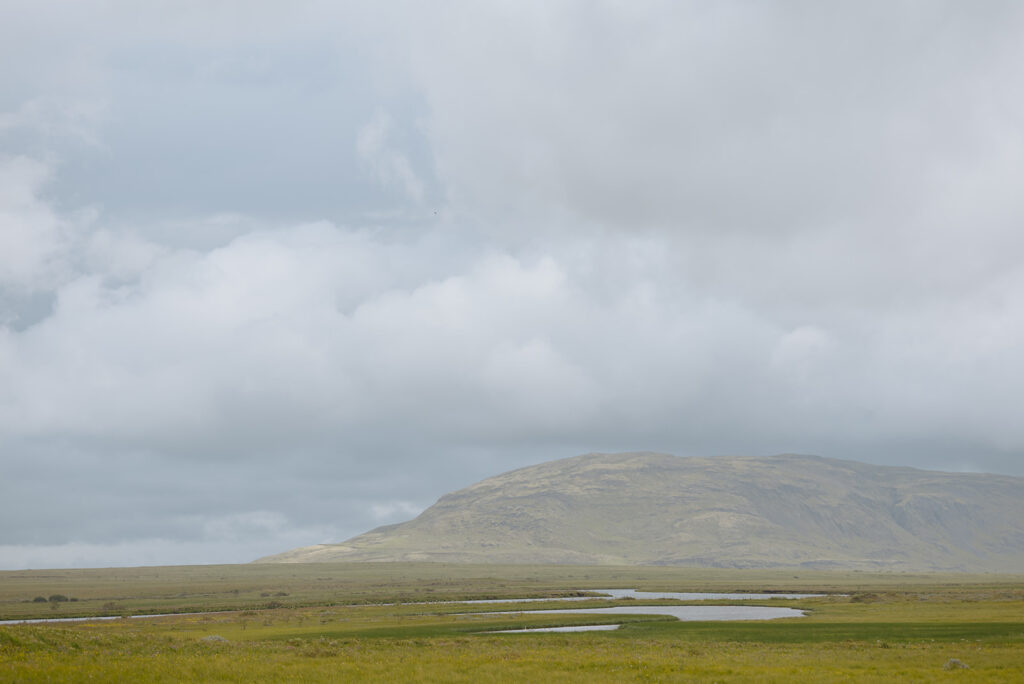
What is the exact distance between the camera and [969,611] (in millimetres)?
91312

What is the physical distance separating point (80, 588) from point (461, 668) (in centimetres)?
18506

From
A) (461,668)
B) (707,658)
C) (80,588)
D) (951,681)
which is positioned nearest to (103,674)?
(461,668)

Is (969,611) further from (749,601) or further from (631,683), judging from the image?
(631,683)

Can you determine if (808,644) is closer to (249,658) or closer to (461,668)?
(461,668)

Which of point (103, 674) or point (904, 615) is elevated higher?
point (103, 674)

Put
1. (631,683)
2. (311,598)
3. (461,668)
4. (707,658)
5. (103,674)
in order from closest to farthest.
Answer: (103,674) < (631,683) < (461,668) < (707,658) < (311,598)

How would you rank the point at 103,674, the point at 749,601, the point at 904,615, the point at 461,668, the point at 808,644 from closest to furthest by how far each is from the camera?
the point at 103,674
the point at 461,668
the point at 808,644
the point at 904,615
the point at 749,601

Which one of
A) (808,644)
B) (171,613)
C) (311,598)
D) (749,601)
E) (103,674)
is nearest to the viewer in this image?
(103,674)

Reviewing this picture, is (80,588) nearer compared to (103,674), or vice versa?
(103,674)

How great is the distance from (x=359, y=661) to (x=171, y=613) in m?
81.3

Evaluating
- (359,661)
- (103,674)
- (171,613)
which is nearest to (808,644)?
(359,661)

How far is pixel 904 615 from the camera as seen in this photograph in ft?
293

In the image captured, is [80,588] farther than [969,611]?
Yes

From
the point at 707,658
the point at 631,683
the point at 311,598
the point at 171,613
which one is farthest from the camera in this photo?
the point at 311,598
